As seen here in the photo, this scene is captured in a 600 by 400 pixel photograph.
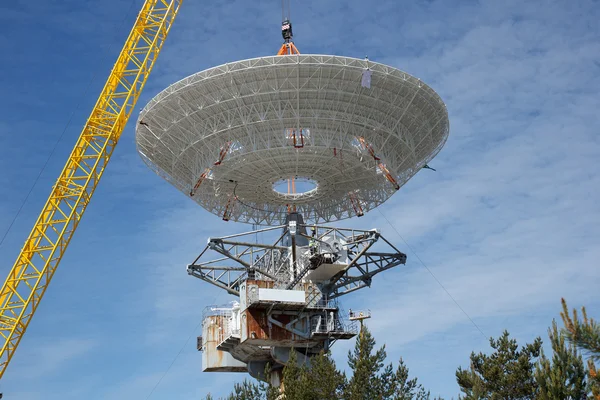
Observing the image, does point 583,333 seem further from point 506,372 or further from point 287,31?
point 287,31

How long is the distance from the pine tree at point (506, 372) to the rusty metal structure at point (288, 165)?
1538cm

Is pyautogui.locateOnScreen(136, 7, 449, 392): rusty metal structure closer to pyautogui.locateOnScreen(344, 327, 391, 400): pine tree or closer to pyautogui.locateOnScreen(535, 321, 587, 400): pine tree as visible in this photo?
pyautogui.locateOnScreen(344, 327, 391, 400): pine tree

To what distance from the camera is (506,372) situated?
59531 mm

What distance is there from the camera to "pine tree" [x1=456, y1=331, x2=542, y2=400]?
57.0 metres

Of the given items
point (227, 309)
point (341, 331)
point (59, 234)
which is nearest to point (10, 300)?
point (59, 234)

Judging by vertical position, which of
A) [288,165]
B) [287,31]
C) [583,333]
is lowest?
[583,333]

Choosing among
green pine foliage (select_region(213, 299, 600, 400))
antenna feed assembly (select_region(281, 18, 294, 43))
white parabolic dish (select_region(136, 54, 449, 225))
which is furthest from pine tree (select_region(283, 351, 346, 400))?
antenna feed assembly (select_region(281, 18, 294, 43))

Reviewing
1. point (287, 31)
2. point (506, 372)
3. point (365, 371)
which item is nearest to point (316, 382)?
point (365, 371)

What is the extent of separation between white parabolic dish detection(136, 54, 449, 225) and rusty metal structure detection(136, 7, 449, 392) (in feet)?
0.33

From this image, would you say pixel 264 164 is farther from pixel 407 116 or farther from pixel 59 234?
pixel 59 234

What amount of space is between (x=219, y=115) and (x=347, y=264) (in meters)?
18.4

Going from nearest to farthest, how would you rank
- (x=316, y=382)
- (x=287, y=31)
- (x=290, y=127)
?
1. (x=316, y=382)
2. (x=290, y=127)
3. (x=287, y=31)

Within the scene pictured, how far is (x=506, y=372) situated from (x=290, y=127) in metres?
25.3

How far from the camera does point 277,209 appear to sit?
79.9 m
